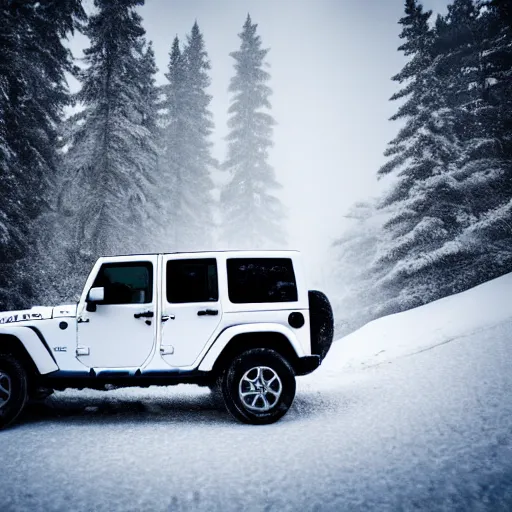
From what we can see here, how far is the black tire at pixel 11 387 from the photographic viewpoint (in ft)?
14.4

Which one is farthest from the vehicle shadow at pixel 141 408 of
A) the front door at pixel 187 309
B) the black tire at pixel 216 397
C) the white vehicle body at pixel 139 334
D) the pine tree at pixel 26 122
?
the pine tree at pixel 26 122

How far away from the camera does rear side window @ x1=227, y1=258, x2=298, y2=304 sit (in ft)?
15.7

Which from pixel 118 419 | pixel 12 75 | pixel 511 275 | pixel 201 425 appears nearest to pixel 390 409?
pixel 201 425

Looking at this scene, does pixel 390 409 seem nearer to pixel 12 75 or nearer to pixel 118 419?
pixel 118 419

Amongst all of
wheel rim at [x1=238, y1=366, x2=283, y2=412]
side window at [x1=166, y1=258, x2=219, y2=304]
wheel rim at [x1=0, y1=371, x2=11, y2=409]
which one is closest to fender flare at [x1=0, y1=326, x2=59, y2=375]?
wheel rim at [x1=0, y1=371, x2=11, y2=409]

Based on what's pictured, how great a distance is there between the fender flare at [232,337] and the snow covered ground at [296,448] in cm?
79

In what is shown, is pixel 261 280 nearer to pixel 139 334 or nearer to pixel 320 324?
pixel 320 324

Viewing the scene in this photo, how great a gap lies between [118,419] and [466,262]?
12418 mm

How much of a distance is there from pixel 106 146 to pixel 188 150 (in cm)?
1087

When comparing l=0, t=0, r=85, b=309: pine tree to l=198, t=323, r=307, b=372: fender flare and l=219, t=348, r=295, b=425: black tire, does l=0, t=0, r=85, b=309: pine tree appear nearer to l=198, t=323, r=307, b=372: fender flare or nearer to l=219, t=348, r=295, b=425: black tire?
l=198, t=323, r=307, b=372: fender flare

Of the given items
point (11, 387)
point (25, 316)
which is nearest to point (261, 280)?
point (25, 316)

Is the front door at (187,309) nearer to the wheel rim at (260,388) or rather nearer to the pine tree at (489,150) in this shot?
the wheel rim at (260,388)

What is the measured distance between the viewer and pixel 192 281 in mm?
4809

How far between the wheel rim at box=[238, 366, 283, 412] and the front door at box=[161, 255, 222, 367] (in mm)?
700
